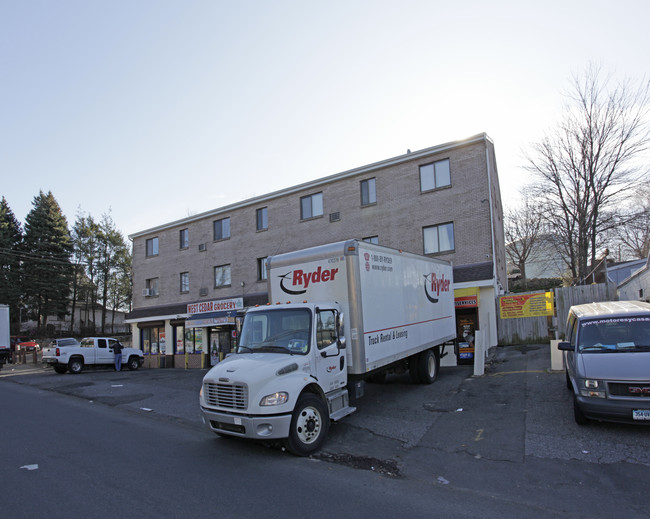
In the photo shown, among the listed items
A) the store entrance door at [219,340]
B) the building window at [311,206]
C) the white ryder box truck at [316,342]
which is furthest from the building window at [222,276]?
the white ryder box truck at [316,342]

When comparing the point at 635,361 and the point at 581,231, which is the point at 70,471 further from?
the point at 581,231

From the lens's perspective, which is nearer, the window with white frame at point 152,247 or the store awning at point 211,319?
the store awning at point 211,319

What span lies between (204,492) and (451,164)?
54.2ft

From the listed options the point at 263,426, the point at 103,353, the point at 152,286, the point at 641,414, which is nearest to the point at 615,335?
the point at 641,414

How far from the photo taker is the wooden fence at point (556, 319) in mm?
17125

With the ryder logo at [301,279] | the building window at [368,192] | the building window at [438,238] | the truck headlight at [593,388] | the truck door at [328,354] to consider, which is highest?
the building window at [368,192]

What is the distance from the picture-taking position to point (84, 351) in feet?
72.3

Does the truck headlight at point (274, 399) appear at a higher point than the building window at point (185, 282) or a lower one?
lower

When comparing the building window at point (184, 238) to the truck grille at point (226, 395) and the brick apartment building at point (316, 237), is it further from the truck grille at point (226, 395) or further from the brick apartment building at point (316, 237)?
the truck grille at point (226, 395)

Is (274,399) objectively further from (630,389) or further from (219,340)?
(219,340)

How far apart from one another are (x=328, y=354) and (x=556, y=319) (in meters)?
13.6

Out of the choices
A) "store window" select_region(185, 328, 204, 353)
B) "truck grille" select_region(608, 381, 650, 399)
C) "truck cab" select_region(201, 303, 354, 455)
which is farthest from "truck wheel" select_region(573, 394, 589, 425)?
"store window" select_region(185, 328, 204, 353)

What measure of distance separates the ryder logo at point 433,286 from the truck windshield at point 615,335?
414 cm

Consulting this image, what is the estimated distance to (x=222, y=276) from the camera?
85.0 feet
